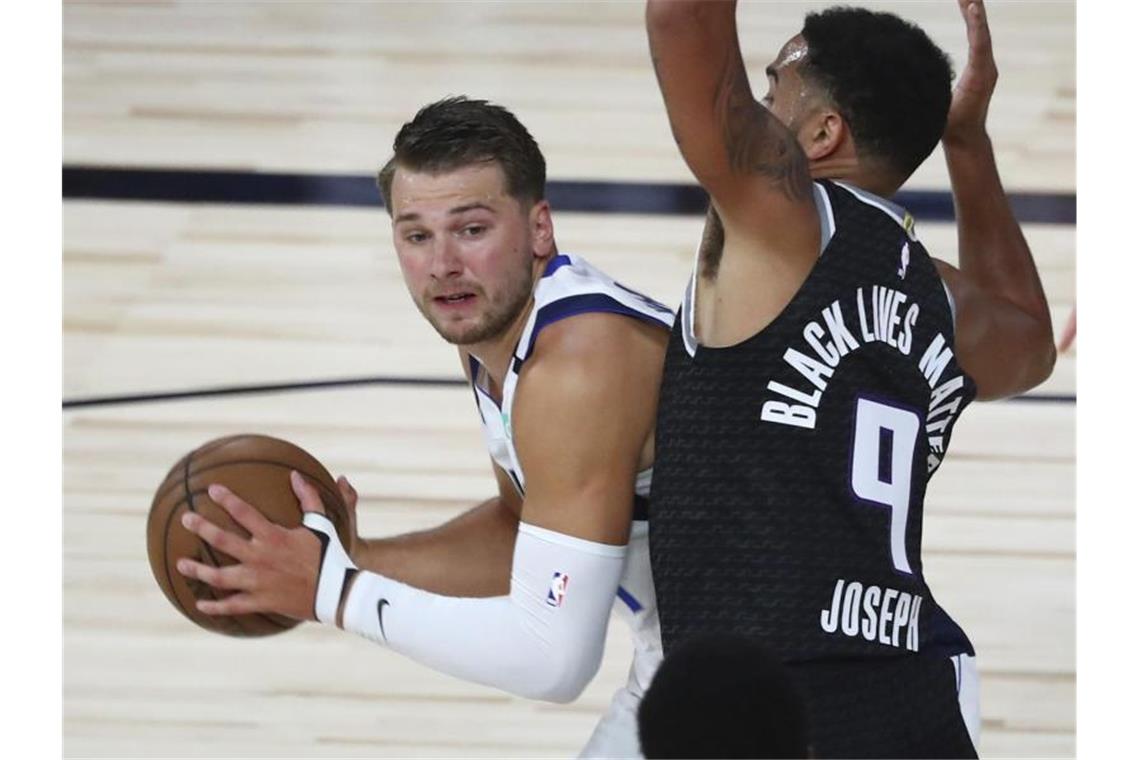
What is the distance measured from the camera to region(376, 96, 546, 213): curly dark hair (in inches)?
99.9

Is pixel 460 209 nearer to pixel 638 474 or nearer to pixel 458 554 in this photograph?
pixel 638 474

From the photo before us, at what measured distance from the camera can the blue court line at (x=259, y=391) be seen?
15.9 feet

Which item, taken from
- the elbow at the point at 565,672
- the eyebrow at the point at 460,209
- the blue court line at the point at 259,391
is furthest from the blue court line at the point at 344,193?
the elbow at the point at 565,672

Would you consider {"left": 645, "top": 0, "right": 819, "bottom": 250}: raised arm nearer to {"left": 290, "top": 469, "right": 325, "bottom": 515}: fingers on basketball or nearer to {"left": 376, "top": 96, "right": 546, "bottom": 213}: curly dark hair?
{"left": 376, "top": 96, "right": 546, "bottom": 213}: curly dark hair

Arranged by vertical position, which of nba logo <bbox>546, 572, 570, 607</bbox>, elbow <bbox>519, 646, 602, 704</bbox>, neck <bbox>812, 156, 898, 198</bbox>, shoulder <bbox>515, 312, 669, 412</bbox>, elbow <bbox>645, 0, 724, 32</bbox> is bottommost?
elbow <bbox>519, 646, 602, 704</bbox>

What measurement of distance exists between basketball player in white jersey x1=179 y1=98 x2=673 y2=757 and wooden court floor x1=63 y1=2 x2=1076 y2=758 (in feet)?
4.32

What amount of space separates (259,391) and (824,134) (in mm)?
2746

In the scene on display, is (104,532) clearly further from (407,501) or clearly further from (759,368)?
(759,368)

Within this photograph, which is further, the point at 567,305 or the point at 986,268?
the point at 986,268

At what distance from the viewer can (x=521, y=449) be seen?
2365mm

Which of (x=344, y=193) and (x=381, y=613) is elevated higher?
(x=344, y=193)

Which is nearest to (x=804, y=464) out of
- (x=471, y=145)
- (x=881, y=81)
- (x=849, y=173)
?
(x=849, y=173)

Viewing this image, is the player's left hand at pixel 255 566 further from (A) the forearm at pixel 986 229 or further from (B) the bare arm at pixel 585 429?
(A) the forearm at pixel 986 229

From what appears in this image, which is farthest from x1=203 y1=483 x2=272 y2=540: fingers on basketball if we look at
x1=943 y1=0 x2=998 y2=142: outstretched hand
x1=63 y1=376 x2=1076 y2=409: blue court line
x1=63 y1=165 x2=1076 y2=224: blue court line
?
x1=63 y1=165 x2=1076 y2=224: blue court line
